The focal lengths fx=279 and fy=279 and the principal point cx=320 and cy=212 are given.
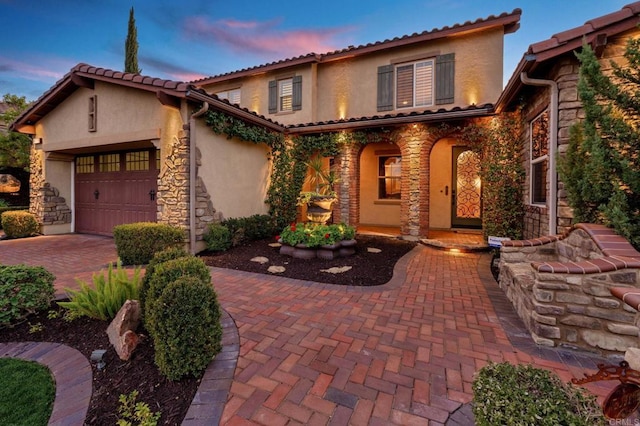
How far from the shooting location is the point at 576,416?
1093 millimetres

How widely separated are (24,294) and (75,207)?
334 inches

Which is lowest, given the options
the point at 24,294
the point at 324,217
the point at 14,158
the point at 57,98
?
the point at 24,294

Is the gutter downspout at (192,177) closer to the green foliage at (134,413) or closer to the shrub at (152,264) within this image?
the shrub at (152,264)

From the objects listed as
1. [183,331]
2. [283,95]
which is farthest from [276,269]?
[283,95]

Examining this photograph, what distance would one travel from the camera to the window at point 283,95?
1073cm

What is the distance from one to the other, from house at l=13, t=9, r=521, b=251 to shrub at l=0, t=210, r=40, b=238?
0.94ft

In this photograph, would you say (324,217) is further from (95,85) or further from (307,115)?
(95,85)

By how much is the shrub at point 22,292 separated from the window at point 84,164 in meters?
7.67

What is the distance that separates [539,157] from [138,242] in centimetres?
823

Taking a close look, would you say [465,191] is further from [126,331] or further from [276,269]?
[126,331]

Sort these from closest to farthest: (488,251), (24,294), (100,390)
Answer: (100,390) → (24,294) → (488,251)

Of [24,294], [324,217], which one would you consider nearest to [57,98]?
[24,294]

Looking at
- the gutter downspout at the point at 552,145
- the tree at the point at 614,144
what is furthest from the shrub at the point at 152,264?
the gutter downspout at the point at 552,145

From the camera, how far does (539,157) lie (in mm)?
5605
